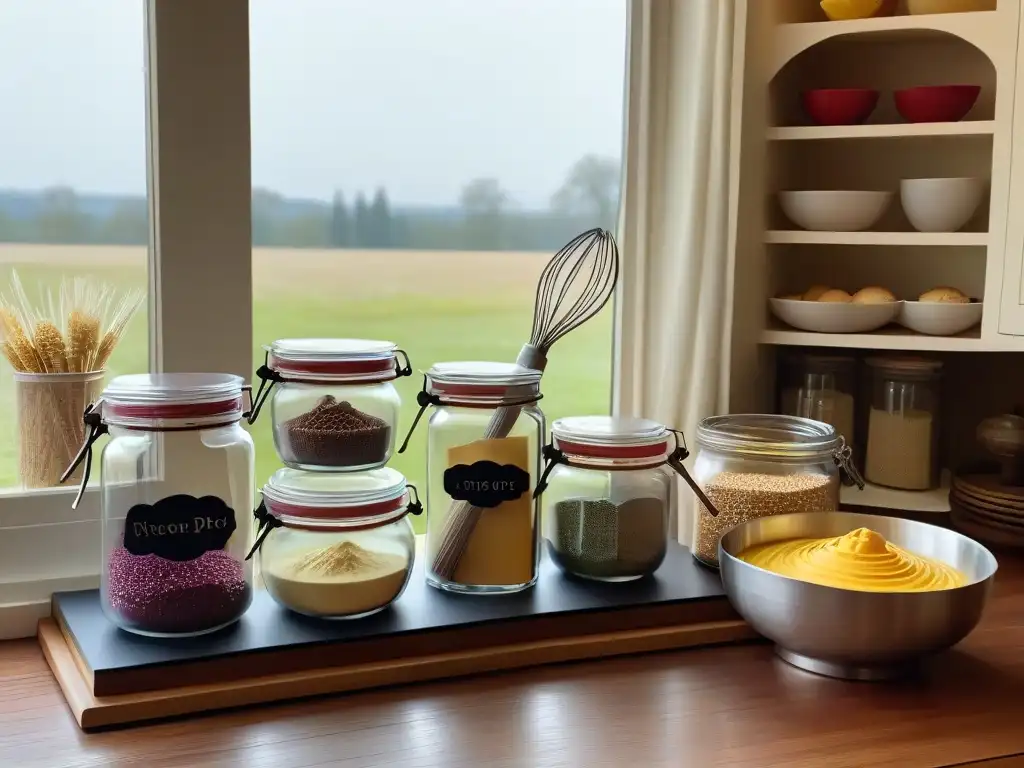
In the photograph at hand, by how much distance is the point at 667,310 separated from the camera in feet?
5.01

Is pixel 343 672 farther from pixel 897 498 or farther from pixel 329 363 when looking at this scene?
pixel 897 498

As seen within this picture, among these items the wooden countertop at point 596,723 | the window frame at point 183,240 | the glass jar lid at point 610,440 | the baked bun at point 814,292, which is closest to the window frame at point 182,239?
the window frame at point 183,240

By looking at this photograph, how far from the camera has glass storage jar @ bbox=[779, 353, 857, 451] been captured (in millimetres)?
1617

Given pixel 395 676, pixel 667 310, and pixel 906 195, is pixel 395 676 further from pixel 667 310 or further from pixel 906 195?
pixel 906 195

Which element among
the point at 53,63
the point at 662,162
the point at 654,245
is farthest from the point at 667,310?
the point at 53,63

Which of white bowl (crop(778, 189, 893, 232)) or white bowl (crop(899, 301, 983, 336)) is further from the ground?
white bowl (crop(778, 189, 893, 232))

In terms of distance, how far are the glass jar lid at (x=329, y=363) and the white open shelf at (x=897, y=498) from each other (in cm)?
74

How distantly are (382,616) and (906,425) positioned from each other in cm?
85

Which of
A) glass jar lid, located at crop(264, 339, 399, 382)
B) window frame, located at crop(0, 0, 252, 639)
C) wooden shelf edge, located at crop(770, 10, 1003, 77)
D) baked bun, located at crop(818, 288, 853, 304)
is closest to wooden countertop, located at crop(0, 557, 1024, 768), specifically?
window frame, located at crop(0, 0, 252, 639)

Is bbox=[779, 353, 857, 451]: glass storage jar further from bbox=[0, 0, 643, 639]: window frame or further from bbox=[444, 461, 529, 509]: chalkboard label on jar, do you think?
bbox=[0, 0, 643, 639]: window frame

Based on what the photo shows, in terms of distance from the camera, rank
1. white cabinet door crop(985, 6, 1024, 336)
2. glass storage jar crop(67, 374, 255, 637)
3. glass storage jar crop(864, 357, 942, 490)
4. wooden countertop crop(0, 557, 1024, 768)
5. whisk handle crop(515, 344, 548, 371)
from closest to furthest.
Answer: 1. wooden countertop crop(0, 557, 1024, 768)
2. glass storage jar crop(67, 374, 255, 637)
3. whisk handle crop(515, 344, 548, 371)
4. white cabinet door crop(985, 6, 1024, 336)
5. glass storage jar crop(864, 357, 942, 490)

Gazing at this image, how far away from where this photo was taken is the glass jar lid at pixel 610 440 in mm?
1229

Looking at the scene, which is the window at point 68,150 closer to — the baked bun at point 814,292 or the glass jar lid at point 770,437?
the glass jar lid at point 770,437

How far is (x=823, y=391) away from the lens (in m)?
1.62
